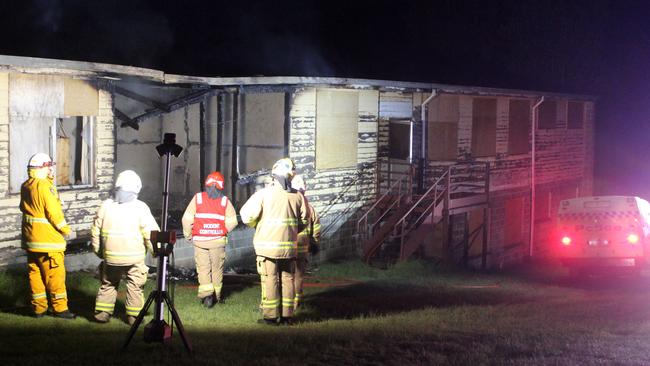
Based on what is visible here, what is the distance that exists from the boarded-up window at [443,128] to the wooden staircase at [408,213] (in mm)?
490

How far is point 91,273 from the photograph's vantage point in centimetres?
1325

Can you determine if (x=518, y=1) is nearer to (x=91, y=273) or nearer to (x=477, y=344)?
(x=91, y=273)

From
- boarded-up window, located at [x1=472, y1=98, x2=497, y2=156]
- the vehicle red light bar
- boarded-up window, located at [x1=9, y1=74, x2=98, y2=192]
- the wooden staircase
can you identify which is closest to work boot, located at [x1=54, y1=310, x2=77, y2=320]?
boarded-up window, located at [x1=9, y1=74, x2=98, y2=192]

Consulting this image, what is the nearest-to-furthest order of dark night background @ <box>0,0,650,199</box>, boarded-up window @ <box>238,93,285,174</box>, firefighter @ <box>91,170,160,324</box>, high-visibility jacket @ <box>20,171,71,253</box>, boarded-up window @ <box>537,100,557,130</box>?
1. firefighter @ <box>91,170,160,324</box>
2. high-visibility jacket @ <box>20,171,71,253</box>
3. boarded-up window @ <box>238,93,285,174</box>
4. dark night background @ <box>0,0,650,199</box>
5. boarded-up window @ <box>537,100,557,130</box>

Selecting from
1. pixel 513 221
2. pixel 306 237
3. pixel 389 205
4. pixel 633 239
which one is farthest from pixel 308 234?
pixel 513 221

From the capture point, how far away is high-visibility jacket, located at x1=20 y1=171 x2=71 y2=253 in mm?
9203

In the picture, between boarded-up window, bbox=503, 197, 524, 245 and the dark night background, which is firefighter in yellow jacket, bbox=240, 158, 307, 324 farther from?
boarded-up window, bbox=503, 197, 524, 245

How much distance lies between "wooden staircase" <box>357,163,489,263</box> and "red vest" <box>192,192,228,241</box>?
26.3ft

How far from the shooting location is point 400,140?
2156 cm

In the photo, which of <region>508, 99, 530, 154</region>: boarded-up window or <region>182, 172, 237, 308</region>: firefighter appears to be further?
<region>508, 99, 530, 154</region>: boarded-up window

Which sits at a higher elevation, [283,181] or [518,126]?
[518,126]

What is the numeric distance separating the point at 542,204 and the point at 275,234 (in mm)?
19607

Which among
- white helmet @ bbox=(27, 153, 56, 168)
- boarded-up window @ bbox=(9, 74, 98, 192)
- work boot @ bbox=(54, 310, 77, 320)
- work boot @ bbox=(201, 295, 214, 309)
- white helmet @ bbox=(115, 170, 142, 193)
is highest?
boarded-up window @ bbox=(9, 74, 98, 192)

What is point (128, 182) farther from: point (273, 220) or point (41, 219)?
point (273, 220)
